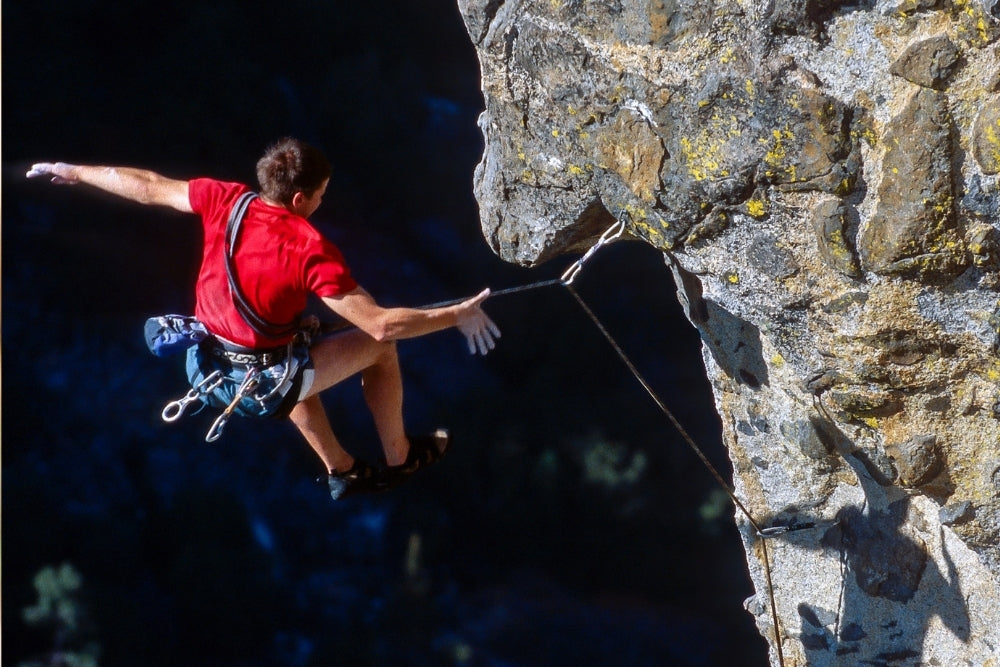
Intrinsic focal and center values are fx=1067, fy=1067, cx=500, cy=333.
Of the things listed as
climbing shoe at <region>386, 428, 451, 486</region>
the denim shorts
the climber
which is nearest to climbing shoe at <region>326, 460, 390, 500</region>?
climbing shoe at <region>386, 428, 451, 486</region>

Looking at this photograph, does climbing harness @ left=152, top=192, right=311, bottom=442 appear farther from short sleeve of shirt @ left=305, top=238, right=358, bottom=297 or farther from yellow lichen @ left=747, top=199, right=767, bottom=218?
yellow lichen @ left=747, top=199, right=767, bottom=218

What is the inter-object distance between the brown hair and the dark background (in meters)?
5.32

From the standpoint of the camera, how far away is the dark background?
8.34m

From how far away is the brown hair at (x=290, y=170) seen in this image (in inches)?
129

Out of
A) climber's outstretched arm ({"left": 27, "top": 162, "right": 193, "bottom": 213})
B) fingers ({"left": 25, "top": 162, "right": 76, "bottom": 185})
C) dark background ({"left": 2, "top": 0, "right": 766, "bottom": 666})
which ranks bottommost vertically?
dark background ({"left": 2, "top": 0, "right": 766, "bottom": 666})

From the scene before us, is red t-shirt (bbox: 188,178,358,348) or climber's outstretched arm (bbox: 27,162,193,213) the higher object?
climber's outstretched arm (bbox: 27,162,193,213)

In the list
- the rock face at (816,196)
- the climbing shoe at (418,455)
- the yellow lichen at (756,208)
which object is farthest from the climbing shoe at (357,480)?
the yellow lichen at (756,208)

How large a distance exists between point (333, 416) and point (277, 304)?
20.6ft

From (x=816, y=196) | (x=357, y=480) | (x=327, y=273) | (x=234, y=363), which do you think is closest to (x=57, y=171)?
(x=234, y=363)

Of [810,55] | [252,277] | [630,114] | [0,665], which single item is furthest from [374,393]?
[0,665]

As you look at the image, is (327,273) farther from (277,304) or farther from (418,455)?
(418,455)

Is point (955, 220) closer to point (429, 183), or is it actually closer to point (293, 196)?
point (293, 196)

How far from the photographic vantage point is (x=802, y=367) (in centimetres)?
357

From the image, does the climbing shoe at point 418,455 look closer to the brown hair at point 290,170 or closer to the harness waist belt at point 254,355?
the harness waist belt at point 254,355
